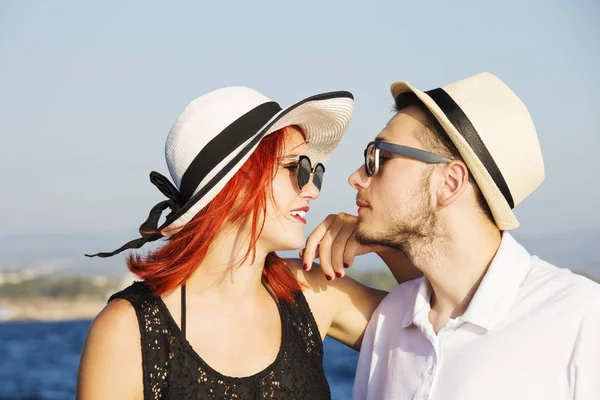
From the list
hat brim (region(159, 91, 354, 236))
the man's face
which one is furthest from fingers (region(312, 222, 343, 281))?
hat brim (region(159, 91, 354, 236))

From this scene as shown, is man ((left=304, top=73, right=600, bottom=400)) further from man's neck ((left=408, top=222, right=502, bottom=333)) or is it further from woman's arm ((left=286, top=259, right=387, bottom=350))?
woman's arm ((left=286, top=259, right=387, bottom=350))

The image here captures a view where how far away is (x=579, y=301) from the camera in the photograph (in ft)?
10.1

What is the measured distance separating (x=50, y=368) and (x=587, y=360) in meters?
24.0

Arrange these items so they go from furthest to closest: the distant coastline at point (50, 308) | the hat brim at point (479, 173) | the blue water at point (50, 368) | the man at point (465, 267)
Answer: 1. the distant coastline at point (50, 308)
2. the blue water at point (50, 368)
3. the hat brim at point (479, 173)
4. the man at point (465, 267)

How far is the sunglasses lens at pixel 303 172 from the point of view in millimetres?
3797

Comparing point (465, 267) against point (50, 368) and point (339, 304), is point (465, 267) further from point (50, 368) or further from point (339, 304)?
point (50, 368)

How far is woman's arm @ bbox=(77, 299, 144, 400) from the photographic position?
10.8ft

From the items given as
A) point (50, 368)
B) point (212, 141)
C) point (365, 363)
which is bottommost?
point (50, 368)

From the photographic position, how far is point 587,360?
2998 millimetres

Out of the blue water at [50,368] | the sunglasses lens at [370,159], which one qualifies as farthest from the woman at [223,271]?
the blue water at [50,368]

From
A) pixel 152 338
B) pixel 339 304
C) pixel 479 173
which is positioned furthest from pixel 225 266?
pixel 479 173

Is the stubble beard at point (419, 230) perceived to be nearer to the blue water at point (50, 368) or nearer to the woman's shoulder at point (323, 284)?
the woman's shoulder at point (323, 284)

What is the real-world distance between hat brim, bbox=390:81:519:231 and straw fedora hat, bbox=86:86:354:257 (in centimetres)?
59

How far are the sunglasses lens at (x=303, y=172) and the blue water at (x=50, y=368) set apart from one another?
14.3m
